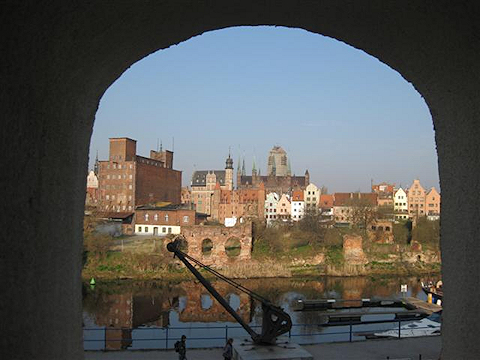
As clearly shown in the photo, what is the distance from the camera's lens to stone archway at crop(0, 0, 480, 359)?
200 cm

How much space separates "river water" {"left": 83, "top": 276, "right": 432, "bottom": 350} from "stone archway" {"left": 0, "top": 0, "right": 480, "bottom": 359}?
1412cm

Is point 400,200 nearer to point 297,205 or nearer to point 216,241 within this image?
point 297,205

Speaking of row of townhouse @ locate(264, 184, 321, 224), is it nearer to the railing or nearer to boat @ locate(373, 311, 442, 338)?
the railing

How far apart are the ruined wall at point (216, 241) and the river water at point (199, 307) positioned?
12.2 feet

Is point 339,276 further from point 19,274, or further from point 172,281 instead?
point 19,274

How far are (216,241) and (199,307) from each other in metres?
11.0

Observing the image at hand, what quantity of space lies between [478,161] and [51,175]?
2341 mm

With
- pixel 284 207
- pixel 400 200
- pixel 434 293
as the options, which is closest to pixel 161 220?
pixel 434 293

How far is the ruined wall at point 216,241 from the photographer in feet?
115

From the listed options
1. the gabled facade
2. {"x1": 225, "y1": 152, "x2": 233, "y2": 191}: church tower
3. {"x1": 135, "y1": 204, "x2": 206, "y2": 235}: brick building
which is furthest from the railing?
{"x1": 225, "y1": 152, "x2": 233, "y2": 191}: church tower

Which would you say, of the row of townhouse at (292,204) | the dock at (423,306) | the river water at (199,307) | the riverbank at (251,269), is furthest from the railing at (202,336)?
the row of townhouse at (292,204)

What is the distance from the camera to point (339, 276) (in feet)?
110

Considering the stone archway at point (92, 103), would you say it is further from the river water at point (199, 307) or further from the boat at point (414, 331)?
the river water at point (199, 307)

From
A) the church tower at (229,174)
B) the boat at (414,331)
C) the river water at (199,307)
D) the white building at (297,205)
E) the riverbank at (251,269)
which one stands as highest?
the church tower at (229,174)
